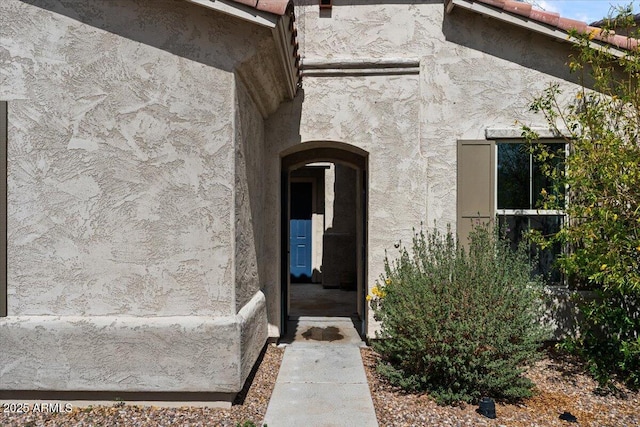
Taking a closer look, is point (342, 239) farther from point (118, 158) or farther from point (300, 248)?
point (118, 158)

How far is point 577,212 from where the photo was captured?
4.91 metres

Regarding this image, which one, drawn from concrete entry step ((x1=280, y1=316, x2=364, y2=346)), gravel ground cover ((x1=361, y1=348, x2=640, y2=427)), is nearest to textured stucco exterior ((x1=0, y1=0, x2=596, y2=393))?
gravel ground cover ((x1=361, y1=348, x2=640, y2=427))

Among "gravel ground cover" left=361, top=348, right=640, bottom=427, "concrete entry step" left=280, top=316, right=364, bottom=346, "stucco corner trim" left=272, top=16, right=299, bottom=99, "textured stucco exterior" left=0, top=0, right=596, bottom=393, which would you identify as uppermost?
"stucco corner trim" left=272, top=16, right=299, bottom=99

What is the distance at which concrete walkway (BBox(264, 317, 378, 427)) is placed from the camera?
3.83m

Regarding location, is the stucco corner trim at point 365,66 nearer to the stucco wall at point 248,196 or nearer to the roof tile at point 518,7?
the stucco wall at point 248,196

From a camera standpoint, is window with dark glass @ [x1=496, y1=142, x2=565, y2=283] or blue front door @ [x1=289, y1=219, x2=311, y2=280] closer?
window with dark glass @ [x1=496, y1=142, x2=565, y2=283]

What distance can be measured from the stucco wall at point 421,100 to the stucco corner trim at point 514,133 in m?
Answer: 0.10

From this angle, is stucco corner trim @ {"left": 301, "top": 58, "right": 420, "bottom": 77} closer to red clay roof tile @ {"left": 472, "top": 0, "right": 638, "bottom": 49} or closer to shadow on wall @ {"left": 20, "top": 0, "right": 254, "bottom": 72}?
red clay roof tile @ {"left": 472, "top": 0, "right": 638, "bottom": 49}

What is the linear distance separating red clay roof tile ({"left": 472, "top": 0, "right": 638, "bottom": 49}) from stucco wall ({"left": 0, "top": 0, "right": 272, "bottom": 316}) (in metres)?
3.68

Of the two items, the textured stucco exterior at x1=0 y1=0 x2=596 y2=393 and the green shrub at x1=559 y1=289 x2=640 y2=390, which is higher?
the textured stucco exterior at x1=0 y1=0 x2=596 y2=393

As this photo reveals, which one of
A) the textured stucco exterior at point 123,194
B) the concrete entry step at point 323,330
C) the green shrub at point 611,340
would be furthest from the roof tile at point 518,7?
the concrete entry step at point 323,330

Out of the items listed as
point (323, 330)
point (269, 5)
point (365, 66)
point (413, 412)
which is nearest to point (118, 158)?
point (269, 5)

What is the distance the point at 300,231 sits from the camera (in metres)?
11.9

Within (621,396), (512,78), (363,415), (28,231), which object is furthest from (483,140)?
(28,231)
